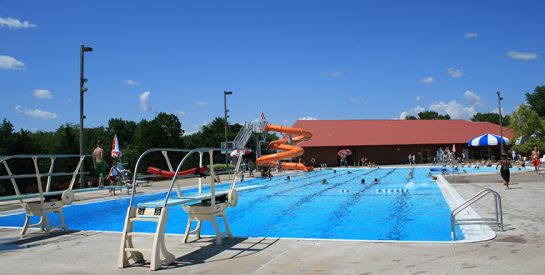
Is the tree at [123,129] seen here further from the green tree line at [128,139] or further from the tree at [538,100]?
the tree at [538,100]

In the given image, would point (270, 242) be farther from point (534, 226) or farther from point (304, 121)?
point (304, 121)

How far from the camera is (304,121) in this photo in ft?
186

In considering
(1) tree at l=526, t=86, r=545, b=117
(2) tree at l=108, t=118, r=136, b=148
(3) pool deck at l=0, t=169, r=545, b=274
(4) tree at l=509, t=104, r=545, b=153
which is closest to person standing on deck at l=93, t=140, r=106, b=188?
(3) pool deck at l=0, t=169, r=545, b=274

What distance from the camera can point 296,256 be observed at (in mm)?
6277

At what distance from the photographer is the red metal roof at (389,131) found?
50.9 metres

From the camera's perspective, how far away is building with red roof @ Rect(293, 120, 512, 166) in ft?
165

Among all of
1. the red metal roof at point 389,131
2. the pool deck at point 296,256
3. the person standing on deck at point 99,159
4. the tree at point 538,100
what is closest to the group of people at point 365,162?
the red metal roof at point 389,131

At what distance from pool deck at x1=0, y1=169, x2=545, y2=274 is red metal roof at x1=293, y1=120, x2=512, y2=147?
41.8 metres

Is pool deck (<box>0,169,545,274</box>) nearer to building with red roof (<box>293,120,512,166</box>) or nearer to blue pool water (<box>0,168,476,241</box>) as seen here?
blue pool water (<box>0,168,476,241</box>)

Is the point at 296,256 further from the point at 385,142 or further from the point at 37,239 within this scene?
the point at 385,142

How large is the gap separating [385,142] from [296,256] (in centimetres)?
4633

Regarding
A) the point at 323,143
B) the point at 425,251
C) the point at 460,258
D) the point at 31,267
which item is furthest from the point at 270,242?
the point at 323,143

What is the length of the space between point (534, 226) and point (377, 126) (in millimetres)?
48936

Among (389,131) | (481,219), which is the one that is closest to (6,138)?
(389,131)
